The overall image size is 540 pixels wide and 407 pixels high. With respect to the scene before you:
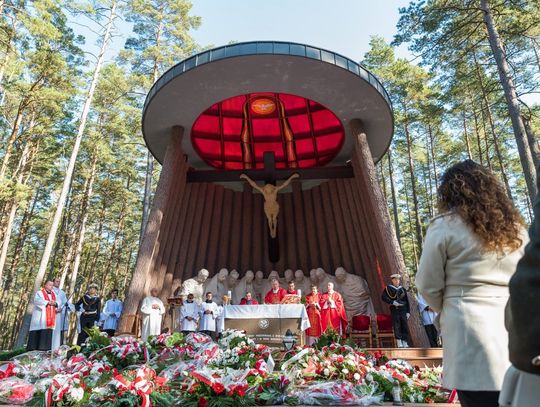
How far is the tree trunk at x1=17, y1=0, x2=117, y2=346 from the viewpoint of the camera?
37.3 ft

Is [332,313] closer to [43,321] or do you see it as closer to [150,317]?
[150,317]

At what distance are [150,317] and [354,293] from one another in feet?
18.9

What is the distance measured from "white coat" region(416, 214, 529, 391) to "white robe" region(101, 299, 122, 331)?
994 centimetres

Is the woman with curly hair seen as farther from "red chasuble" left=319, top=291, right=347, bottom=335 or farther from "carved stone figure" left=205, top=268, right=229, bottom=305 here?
"carved stone figure" left=205, top=268, right=229, bottom=305

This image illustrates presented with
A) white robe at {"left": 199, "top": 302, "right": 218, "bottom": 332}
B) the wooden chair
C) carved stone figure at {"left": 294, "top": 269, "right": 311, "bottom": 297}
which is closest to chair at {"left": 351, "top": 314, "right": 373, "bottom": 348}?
carved stone figure at {"left": 294, "top": 269, "right": 311, "bottom": 297}

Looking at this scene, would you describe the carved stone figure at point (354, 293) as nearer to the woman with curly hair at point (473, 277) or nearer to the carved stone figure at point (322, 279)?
the carved stone figure at point (322, 279)

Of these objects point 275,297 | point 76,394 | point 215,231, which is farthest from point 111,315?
point 76,394

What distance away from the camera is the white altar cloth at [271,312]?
301 inches

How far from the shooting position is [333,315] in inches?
358

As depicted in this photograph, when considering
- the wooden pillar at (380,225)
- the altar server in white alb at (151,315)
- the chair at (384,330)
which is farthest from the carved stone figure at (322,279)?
the altar server in white alb at (151,315)

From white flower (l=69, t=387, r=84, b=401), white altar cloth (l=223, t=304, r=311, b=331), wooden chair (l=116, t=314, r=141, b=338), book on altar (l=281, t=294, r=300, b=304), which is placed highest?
book on altar (l=281, t=294, r=300, b=304)

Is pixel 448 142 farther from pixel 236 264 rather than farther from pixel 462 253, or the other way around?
pixel 462 253

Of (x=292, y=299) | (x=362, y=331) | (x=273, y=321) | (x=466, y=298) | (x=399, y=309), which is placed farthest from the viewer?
(x=362, y=331)

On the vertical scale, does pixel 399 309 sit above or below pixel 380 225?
below
